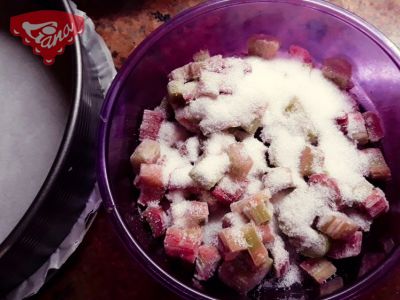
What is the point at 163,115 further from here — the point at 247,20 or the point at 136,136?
the point at 247,20

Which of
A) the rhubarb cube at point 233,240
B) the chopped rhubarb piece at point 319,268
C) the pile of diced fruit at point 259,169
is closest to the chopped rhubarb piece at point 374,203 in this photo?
the pile of diced fruit at point 259,169

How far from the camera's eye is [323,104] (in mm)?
951

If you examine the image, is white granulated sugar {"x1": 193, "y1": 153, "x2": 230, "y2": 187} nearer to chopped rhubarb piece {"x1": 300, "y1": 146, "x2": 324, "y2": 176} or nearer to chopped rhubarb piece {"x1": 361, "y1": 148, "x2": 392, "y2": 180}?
chopped rhubarb piece {"x1": 300, "y1": 146, "x2": 324, "y2": 176}

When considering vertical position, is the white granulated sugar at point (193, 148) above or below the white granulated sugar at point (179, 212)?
above

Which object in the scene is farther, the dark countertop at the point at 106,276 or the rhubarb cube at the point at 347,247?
the dark countertop at the point at 106,276

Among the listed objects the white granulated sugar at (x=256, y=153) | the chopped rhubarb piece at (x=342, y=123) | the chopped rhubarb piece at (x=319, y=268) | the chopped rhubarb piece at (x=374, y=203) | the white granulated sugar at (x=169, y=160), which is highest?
the chopped rhubarb piece at (x=342, y=123)

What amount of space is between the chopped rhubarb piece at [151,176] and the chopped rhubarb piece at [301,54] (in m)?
0.34

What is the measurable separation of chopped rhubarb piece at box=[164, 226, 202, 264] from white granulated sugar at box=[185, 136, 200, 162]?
5.0 inches

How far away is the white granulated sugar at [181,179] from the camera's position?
885mm

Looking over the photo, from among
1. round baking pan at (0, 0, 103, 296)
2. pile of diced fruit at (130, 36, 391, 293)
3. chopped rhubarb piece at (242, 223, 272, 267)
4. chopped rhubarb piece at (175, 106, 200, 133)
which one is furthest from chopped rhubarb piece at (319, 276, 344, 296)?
round baking pan at (0, 0, 103, 296)

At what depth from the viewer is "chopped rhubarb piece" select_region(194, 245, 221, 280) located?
0.85m

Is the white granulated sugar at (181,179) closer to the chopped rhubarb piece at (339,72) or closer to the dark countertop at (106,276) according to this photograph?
the dark countertop at (106,276)

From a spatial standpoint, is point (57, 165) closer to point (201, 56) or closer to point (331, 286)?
point (201, 56)

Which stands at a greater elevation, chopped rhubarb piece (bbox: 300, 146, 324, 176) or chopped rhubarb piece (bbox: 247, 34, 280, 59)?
chopped rhubarb piece (bbox: 247, 34, 280, 59)
